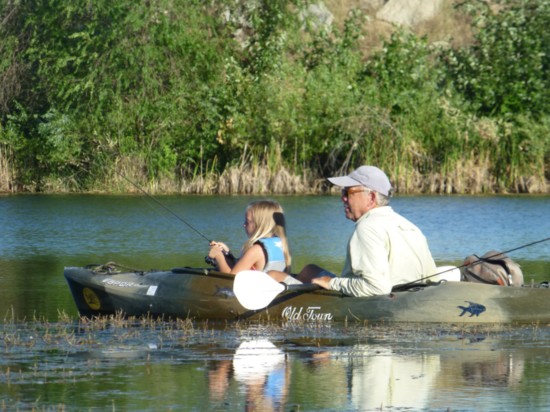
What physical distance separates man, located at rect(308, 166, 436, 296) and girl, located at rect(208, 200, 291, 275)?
558 millimetres

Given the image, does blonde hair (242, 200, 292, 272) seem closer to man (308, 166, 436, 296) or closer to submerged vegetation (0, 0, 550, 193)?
man (308, 166, 436, 296)

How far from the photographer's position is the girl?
11.1 metres

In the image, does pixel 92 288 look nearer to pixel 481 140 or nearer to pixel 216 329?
pixel 216 329

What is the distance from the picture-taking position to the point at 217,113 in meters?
37.9

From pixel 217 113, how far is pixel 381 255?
2781 centimetres

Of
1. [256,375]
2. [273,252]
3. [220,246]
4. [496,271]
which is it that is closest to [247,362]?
[256,375]

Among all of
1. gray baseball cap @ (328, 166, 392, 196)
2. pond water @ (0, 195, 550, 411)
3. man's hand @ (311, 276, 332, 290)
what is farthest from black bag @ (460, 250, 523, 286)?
gray baseball cap @ (328, 166, 392, 196)

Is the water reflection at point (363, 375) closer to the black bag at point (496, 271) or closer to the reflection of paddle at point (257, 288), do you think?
the reflection of paddle at point (257, 288)

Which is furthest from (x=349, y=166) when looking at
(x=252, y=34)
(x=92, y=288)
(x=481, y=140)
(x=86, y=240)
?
(x=92, y=288)

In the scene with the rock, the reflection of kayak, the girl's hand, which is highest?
the rock

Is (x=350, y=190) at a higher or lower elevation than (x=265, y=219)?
higher

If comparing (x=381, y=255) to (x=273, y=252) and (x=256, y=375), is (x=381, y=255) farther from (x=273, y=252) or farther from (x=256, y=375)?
(x=256, y=375)

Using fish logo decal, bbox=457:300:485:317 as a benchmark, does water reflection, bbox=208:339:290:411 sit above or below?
below

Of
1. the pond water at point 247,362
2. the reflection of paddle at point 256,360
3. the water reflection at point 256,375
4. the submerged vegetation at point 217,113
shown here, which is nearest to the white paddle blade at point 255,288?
the pond water at point 247,362
